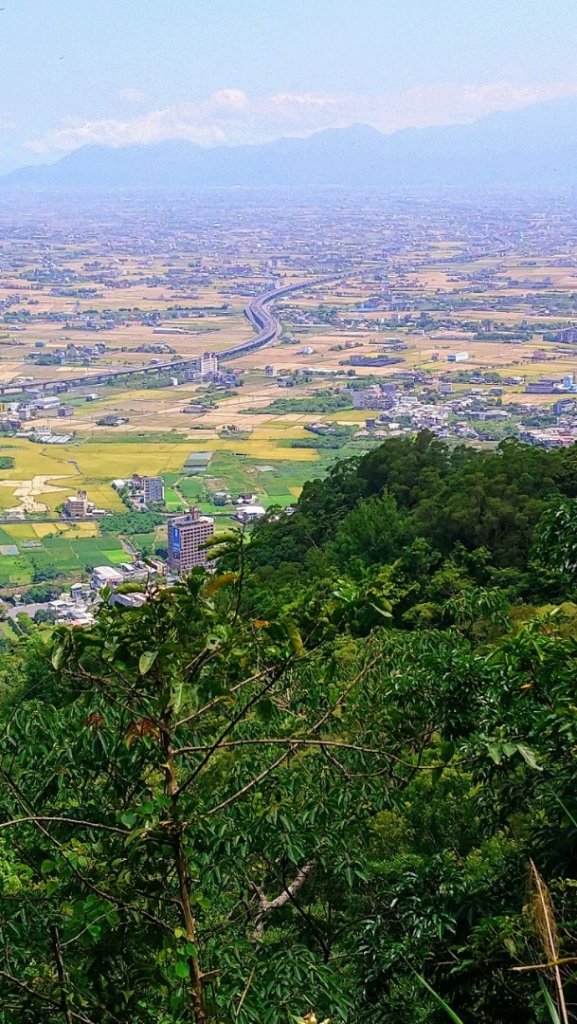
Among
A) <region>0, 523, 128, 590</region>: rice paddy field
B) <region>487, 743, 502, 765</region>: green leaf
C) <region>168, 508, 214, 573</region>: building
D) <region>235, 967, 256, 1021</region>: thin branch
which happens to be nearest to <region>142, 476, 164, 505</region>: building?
<region>0, 523, 128, 590</region>: rice paddy field

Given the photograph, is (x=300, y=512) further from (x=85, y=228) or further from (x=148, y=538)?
(x=85, y=228)

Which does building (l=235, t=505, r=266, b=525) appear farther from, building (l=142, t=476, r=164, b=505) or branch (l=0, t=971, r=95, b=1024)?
branch (l=0, t=971, r=95, b=1024)

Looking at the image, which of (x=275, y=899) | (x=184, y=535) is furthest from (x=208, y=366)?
(x=275, y=899)

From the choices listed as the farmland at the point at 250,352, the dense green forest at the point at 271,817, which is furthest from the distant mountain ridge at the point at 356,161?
the dense green forest at the point at 271,817

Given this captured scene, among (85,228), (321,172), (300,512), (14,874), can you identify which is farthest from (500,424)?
(321,172)

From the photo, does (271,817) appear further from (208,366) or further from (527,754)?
(208,366)

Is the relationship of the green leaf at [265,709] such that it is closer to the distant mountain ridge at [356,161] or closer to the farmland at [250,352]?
the farmland at [250,352]
